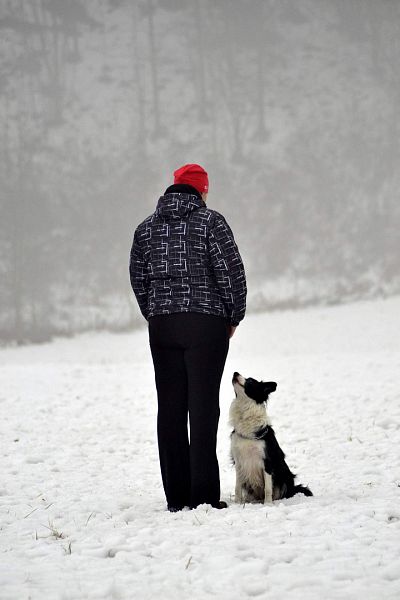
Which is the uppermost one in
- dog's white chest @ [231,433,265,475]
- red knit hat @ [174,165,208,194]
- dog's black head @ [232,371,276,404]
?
red knit hat @ [174,165,208,194]

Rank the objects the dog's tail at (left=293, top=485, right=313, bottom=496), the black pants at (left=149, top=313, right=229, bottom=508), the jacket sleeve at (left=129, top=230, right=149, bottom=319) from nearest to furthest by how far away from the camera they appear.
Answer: the black pants at (left=149, top=313, right=229, bottom=508)
the jacket sleeve at (left=129, top=230, right=149, bottom=319)
the dog's tail at (left=293, top=485, right=313, bottom=496)

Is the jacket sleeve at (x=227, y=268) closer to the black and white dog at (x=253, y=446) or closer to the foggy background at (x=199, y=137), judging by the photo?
the black and white dog at (x=253, y=446)

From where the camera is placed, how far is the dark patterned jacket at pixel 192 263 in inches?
185

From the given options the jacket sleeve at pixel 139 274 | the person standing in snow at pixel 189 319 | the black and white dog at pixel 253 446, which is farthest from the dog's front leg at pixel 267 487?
the jacket sleeve at pixel 139 274

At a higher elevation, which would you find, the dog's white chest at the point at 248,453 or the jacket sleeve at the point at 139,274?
the jacket sleeve at the point at 139,274

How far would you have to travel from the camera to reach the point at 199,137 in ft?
146

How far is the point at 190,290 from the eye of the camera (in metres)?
4.69

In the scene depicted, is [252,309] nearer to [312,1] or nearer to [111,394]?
[111,394]

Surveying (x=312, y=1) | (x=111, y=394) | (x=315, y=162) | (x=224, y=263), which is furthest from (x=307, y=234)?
(x=224, y=263)

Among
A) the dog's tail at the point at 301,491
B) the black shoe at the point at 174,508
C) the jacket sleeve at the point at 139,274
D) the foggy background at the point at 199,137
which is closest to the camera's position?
the black shoe at the point at 174,508

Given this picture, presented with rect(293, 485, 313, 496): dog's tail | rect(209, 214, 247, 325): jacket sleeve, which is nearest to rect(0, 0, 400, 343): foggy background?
rect(293, 485, 313, 496): dog's tail

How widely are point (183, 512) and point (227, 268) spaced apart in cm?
176

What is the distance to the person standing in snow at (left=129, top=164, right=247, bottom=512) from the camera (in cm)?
469

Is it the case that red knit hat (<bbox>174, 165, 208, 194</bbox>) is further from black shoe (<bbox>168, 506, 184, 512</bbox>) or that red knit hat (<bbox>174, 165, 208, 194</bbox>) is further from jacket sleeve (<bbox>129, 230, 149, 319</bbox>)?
black shoe (<bbox>168, 506, 184, 512</bbox>)
